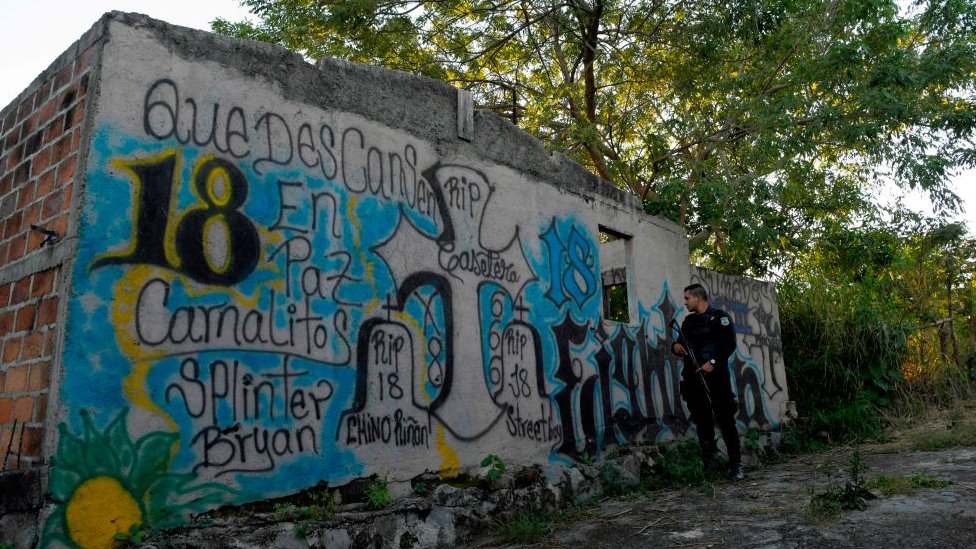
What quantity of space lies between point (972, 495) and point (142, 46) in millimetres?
5946

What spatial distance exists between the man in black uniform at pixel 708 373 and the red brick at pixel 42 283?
4.90 m

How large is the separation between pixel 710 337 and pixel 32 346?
16.9 feet

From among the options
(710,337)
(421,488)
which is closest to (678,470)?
(710,337)

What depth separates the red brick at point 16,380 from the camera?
361 cm

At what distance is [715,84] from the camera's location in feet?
34.4

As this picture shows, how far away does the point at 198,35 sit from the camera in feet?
13.7

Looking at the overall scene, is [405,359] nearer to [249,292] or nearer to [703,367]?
[249,292]

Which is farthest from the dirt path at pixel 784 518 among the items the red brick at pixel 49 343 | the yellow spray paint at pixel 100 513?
the red brick at pixel 49 343

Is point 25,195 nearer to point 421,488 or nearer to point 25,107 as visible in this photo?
point 25,107

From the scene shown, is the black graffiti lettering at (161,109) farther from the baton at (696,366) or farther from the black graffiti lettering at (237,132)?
the baton at (696,366)

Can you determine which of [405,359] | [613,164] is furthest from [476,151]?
[613,164]

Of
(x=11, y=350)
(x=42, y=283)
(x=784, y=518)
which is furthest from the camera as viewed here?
(x=784, y=518)

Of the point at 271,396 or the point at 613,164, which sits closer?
the point at 271,396

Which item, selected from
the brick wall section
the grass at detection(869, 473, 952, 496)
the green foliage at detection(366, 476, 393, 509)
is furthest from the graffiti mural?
the grass at detection(869, 473, 952, 496)
